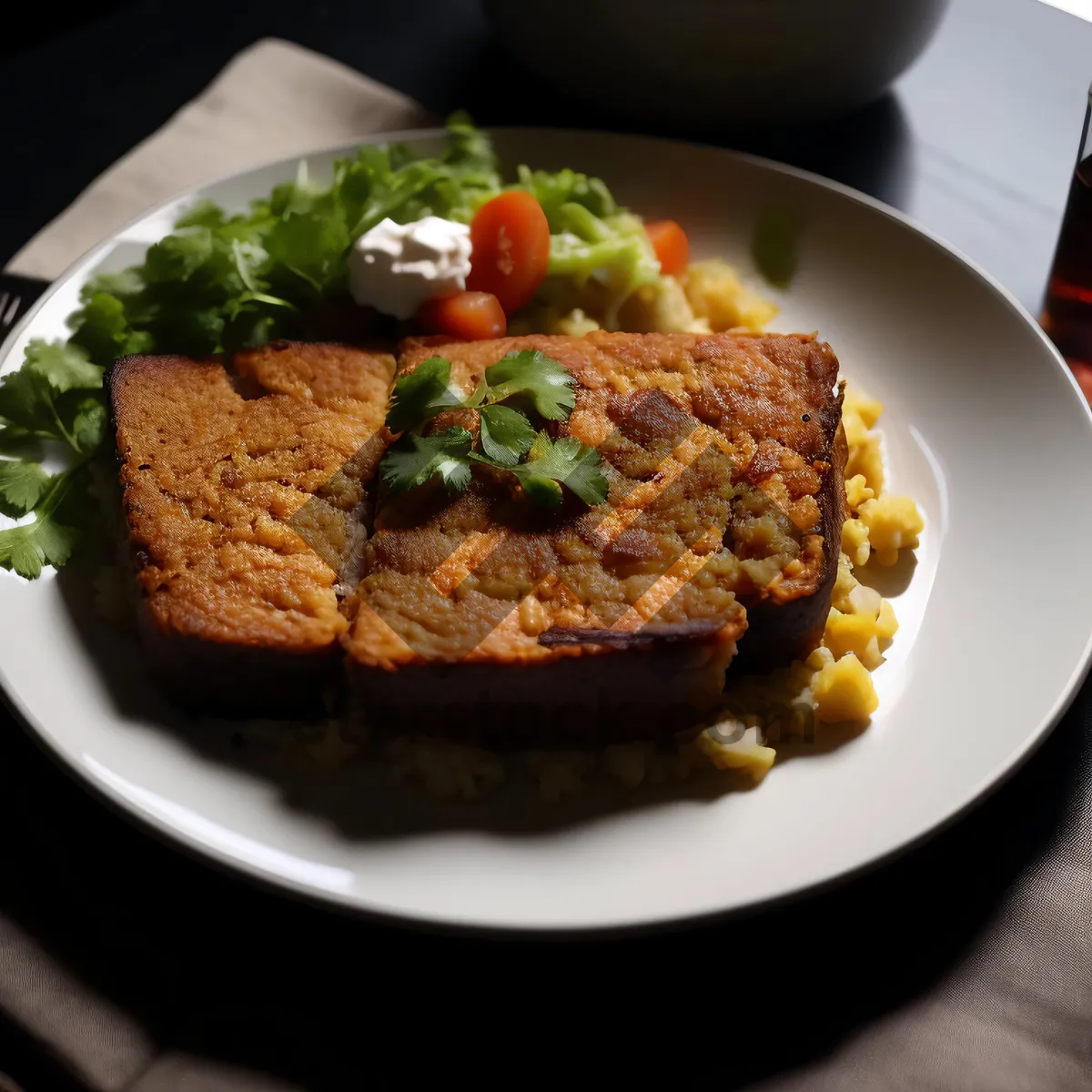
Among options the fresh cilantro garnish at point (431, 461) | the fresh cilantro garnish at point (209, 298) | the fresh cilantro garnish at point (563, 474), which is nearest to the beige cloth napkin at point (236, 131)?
the fresh cilantro garnish at point (209, 298)

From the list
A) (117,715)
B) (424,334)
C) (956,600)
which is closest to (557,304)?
(424,334)

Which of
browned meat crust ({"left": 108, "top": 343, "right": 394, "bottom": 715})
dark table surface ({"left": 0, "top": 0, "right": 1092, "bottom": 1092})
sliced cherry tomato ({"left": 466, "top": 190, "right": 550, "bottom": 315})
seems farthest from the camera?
sliced cherry tomato ({"left": 466, "top": 190, "right": 550, "bottom": 315})

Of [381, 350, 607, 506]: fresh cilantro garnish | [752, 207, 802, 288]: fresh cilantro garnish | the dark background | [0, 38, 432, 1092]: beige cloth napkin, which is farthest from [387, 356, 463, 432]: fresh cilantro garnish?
the dark background

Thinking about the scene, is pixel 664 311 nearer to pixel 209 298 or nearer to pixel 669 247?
pixel 669 247

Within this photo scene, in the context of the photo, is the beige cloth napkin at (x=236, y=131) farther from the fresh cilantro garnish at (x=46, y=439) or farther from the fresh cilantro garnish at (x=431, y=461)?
the fresh cilantro garnish at (x=431, y=461)

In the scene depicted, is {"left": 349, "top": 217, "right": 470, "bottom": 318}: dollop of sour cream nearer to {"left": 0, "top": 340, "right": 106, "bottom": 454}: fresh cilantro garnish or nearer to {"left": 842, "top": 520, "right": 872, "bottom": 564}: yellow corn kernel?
{"left": 0, "top": 340, "right": 106, "bottom": 454}: fresh cilantro garnish

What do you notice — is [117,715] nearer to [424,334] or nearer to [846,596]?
[424,334]

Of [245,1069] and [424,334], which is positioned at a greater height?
[424,334]
